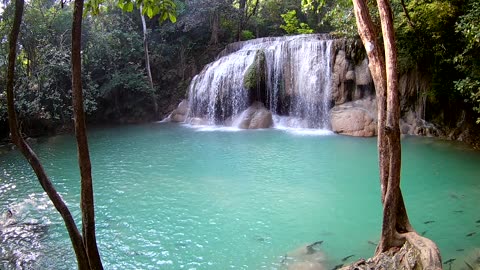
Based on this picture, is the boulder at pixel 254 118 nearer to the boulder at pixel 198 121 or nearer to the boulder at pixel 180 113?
the boulder at pixel 198 121

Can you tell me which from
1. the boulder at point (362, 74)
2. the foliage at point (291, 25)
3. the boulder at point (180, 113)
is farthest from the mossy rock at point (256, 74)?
the foliage at point (291, 25)

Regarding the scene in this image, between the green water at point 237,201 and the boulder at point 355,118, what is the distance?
0.64m

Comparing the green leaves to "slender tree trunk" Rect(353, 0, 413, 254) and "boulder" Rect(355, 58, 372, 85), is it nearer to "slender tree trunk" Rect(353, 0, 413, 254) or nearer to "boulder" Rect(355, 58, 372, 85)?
"slender tree trunk" Rect(353, 0, 413, 254)

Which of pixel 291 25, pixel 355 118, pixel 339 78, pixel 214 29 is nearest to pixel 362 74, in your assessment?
pixel 339 78

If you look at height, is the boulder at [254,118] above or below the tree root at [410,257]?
above

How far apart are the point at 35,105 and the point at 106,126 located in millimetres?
3670

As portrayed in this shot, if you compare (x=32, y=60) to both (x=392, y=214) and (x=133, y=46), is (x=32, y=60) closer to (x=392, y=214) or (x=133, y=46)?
(x=133, y=46)

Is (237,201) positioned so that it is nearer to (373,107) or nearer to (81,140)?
(81,140)

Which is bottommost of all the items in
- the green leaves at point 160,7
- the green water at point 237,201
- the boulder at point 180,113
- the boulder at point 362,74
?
the green water at point 237,201

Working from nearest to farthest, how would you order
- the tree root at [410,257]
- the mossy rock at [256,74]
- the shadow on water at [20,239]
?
the tree root at [410,257], the shadow on water at [20,239], the mossy rock at [256,74]

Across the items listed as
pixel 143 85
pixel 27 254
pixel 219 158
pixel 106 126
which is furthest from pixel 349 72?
pixel 27 254

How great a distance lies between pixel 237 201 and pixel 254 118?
761 centimetres

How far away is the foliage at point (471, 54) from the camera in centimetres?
707

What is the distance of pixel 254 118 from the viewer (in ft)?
45.2
